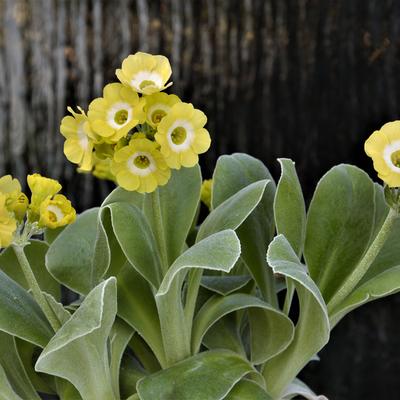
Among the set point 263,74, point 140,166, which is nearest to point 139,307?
point 140,166

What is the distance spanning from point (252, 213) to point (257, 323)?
10 cm

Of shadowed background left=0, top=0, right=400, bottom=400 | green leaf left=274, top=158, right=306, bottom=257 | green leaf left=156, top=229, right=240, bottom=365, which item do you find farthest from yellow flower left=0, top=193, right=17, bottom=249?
shadowed background left=0, top=0, right=400, bottom=400

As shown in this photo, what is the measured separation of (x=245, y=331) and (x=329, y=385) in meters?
0.89

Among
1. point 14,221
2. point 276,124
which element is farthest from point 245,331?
point 276,124

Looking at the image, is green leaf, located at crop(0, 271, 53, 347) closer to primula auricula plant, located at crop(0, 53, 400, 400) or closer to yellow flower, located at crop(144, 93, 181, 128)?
primula auricula plant, located at crop(0, 53, 400, 400)

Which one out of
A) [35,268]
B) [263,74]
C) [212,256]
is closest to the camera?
[212,256]

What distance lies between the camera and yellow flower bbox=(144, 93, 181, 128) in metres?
0.53

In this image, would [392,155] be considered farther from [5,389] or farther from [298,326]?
[5,389]

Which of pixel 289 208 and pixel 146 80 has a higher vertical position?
pixel 146 80

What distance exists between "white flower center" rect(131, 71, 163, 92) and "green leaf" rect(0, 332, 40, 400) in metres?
0.25

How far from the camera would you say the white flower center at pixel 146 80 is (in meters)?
0.54

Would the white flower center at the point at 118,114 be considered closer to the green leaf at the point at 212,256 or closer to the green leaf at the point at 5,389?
the green leaf at the point at 212,256

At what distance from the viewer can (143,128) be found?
1.80ft

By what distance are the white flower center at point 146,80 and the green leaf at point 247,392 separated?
0.24 metres
